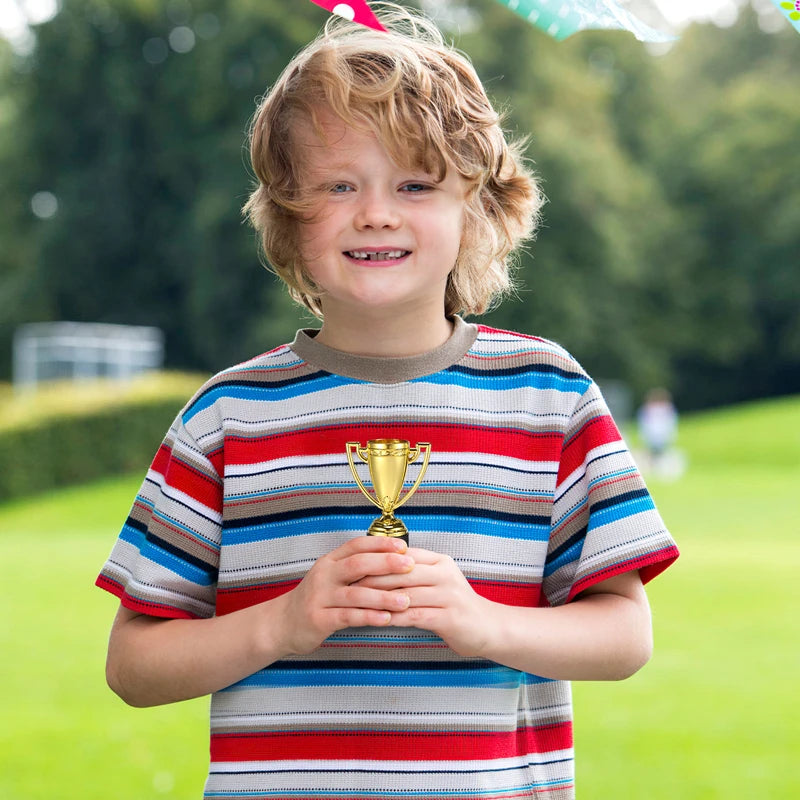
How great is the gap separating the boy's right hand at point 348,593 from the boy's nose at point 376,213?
0.40 meters

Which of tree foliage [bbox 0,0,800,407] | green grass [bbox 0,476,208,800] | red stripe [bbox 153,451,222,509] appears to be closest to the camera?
red stripe [bbox 153,451,222,509]

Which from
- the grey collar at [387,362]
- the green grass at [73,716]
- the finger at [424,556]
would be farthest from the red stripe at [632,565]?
the green grass at [73,716]

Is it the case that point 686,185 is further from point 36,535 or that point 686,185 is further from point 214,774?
point 214,774

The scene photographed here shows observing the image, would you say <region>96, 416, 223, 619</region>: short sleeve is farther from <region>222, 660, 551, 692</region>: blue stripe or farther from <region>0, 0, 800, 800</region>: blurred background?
<region>0, 0, 800, 800</region>: blurred background

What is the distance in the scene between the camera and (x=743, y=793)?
4.55m

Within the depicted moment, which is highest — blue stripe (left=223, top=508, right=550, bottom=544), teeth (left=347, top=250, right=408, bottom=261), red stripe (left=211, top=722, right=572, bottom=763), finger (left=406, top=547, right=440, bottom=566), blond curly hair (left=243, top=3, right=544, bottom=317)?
Result: blond curly hair (left=243, top=3, right=544, bottom=317)

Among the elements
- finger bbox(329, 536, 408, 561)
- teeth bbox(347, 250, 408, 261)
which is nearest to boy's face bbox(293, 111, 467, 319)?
teeth bbox(347, 250, 408, 261)

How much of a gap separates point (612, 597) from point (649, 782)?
131 inches

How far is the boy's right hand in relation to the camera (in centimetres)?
144

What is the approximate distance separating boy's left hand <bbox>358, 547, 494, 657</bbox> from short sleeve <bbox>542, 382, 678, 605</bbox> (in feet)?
0.59

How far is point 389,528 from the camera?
1.48 m

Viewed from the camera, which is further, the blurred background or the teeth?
the blurred background

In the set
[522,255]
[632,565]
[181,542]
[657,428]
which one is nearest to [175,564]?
[181,542]

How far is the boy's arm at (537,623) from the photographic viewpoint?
1470 mm
